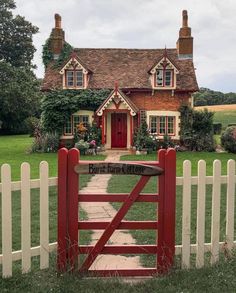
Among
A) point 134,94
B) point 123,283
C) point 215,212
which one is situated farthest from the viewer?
point 134,94

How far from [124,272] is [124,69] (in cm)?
2385

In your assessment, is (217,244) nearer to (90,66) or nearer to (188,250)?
(188,250)

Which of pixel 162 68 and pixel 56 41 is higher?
pixel 56 41

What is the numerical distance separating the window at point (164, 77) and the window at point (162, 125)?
203 cm

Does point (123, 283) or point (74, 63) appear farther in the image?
point (74, 63)

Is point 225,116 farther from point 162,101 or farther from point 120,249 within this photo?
point 120,249

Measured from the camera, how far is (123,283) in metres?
4.78

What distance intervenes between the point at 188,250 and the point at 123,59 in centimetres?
2474

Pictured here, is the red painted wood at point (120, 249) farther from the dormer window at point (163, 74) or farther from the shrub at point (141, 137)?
the dormer window at point (163, 74)

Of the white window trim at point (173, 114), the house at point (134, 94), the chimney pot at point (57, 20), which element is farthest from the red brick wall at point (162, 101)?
the chimney pot at point (57, 20)

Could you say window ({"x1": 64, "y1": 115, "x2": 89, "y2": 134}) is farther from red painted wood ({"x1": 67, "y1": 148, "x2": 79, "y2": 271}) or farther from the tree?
red painted wood ({"x1": 67, "y1": 148, "x2": 79, "y2": 271})

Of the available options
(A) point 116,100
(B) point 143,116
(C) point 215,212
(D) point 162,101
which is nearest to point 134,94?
(B) point 143,116

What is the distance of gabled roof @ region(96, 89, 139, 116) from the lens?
2486 cm

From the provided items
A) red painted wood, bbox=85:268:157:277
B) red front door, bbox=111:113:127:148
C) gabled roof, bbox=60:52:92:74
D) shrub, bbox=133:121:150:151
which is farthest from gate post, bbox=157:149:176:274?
gabled roof, bbox=60:52:92:74
